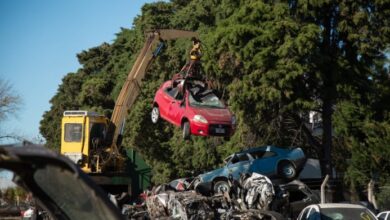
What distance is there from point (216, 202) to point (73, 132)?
301 inches

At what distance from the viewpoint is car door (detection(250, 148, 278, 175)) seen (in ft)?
74.9

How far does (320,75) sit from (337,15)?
285cm

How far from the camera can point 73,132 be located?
22812 millimetres

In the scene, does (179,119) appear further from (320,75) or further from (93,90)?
(93,90)

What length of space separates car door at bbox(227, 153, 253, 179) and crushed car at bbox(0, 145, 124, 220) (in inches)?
773

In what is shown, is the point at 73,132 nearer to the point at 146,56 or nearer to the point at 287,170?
the point at 146,56

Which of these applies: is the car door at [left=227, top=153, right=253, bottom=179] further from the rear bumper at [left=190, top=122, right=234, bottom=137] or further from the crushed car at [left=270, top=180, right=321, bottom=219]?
the rear bumper at [left=190, top=122, right=234, bottom=137]

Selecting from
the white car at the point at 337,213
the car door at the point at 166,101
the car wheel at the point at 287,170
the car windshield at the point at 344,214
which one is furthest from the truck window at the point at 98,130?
the car windshield at the point at 344,214

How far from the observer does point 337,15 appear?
2550cm

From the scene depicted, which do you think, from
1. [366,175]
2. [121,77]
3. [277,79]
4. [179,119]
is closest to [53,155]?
[179,119]

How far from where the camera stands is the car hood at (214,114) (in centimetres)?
1875

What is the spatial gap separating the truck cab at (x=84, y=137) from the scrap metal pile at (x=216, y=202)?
398cm

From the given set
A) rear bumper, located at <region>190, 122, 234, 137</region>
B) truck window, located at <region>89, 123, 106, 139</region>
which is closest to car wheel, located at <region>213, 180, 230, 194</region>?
rear bumper, located at <region>190, 122, 234, 137</region>

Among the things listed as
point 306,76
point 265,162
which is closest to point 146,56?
point 265,162
